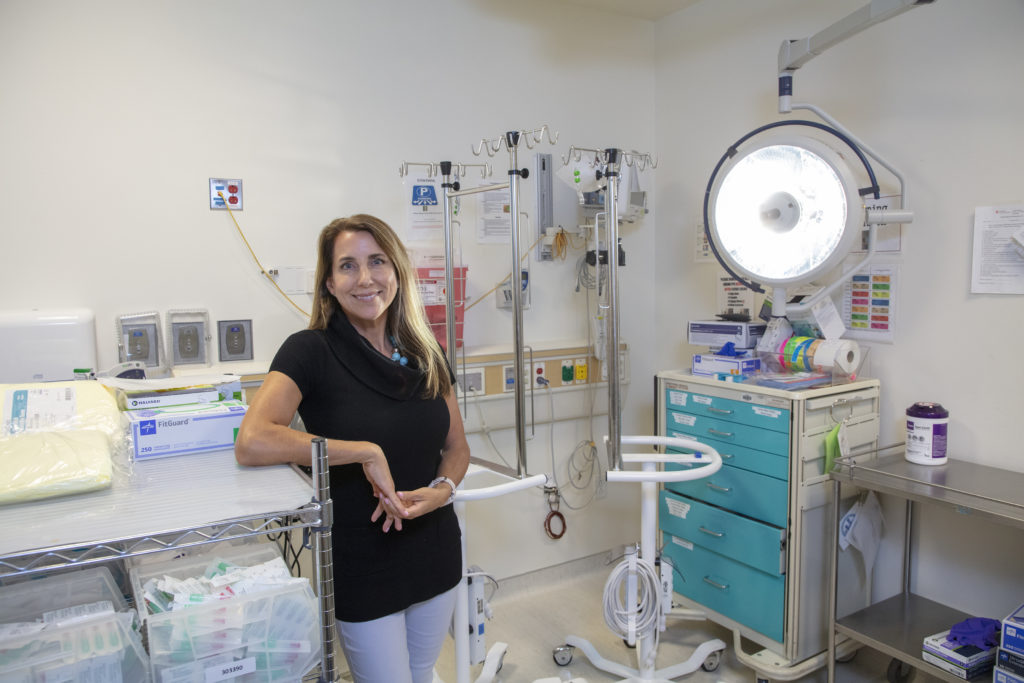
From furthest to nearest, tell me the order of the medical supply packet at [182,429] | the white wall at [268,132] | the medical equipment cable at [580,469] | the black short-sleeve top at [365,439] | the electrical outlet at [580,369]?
the medical equipment cable at [580,469]
the electrical outlet at [580,369]
the white wall at [268,132]
the black short-sleeve top at [365,439]
the medical supply packet at [182,429]

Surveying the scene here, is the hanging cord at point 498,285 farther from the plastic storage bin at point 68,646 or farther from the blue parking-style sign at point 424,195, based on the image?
the plastic storage bin at point 68,646

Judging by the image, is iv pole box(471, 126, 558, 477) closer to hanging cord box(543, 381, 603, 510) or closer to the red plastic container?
the red plastic container

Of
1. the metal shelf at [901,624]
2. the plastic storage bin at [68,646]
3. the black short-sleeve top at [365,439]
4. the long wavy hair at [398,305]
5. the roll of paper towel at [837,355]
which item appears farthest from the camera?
the roll of paper towel at [837,355]

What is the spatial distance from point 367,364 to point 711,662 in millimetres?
1722

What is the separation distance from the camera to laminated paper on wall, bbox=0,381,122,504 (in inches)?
39.9

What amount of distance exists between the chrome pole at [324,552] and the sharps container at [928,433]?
1.83m

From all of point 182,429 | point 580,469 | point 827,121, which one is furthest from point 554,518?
point 182,429

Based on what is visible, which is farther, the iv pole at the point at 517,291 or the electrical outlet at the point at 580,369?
the electrical outlet at the point at 580,369

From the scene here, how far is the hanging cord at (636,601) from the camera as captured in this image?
6.97 feet

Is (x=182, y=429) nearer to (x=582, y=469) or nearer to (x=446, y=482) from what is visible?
(x=446, y=482)

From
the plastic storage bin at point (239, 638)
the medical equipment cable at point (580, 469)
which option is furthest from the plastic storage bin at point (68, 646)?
the medical equipment cable at point (580, 469)

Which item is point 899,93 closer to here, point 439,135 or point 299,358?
point 439,135

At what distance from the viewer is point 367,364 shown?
1.54 meters

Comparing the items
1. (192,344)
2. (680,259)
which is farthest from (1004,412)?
(192,344)
